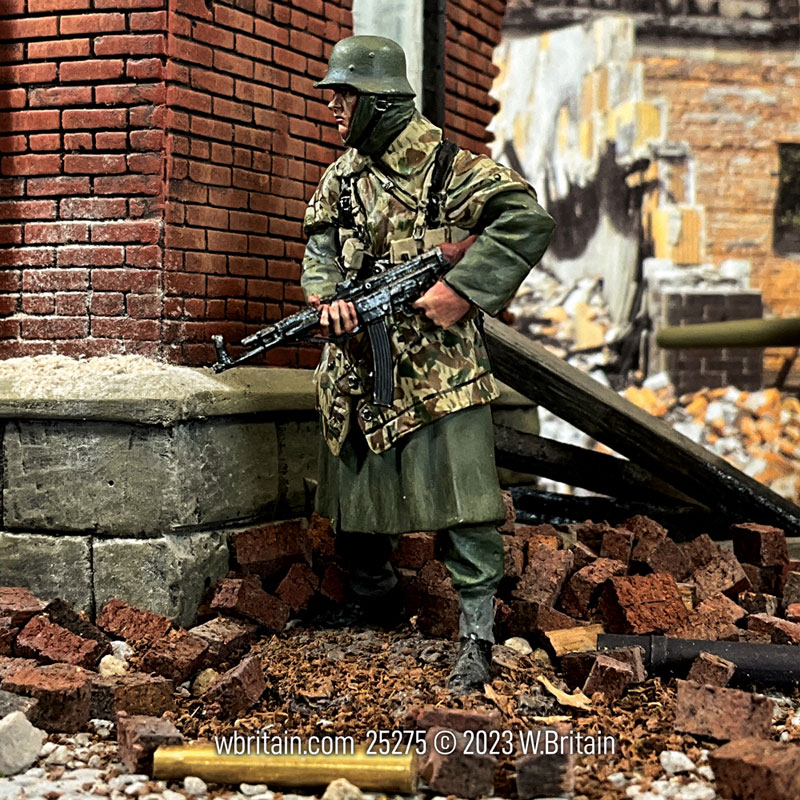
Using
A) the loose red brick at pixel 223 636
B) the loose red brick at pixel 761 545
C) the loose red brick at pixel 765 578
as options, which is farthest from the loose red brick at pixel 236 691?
the loose red brick at pixel 761 545

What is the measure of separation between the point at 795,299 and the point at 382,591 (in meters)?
11.1

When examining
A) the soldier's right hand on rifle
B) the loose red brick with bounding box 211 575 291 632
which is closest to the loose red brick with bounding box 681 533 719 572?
the loose red brick with bounding box 211 575 291 632

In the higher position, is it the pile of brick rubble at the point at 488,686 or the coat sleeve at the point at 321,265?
the coat sleeve at the point at 321,265

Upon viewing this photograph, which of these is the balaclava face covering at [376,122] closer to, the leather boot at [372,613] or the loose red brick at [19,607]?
the leather boot at [372,613]

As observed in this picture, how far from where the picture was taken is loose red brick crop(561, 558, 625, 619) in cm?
379

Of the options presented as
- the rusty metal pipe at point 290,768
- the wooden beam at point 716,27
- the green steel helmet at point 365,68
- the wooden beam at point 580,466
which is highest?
the wooden beam at point 716,27

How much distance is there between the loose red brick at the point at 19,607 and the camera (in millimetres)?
3396

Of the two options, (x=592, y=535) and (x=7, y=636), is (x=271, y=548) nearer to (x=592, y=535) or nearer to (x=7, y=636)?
(x=7, y=636)

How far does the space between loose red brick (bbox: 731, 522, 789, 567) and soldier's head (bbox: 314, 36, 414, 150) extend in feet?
7.56

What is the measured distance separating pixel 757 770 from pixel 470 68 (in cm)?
426

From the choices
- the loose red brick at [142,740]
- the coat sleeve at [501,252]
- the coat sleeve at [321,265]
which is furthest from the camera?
the coat sleeve at [321,265]

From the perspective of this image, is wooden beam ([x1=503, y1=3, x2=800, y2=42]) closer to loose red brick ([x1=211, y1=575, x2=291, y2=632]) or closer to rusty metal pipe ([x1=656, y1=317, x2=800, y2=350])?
rusty metal pipe ([x1=656, y1=317, x2=800, y2=350])

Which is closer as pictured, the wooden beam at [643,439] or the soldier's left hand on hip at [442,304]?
the soldier's left hand on hip at [442,304]

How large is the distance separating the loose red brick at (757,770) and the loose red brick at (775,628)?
3.04ft
